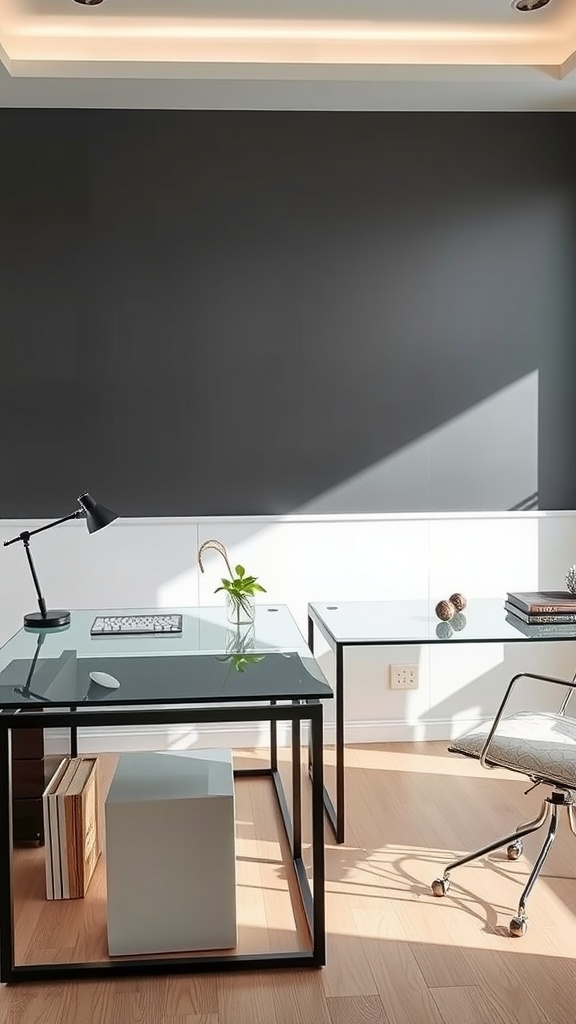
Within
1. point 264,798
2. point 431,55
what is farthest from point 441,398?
point 264,798

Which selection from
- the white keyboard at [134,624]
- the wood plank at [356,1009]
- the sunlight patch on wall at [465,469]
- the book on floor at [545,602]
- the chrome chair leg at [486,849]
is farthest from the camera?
the sunlight patch on wall at [465,469]

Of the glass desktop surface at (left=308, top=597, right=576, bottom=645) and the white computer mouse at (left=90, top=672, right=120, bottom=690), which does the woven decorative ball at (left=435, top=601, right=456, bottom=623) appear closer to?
the glass desktop surface at (left=308, top=597, right=576, bottom=645)

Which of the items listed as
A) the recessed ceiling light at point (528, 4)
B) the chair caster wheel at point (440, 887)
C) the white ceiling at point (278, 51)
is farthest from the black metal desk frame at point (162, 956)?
the recessed ceiling light at point (528, 4)

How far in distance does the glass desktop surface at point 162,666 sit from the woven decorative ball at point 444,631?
1.50 feet

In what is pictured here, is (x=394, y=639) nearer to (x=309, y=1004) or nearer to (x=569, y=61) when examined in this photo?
(x=309, y=1004)

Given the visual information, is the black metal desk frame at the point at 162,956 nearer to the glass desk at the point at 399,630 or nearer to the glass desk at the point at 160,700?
the glass desk at the point at 160,700

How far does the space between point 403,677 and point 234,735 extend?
77cm

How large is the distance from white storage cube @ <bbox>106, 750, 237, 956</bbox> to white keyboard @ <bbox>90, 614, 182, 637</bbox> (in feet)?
1.91

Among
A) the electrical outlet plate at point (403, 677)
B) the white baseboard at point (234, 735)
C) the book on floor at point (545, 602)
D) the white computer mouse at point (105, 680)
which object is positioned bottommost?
the white baseboard at point (234, 735)

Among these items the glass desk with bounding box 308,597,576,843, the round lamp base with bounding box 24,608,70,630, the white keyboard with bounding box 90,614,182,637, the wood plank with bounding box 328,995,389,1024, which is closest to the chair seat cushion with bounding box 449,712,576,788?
the glass desk with bounding box 308,597,576,843

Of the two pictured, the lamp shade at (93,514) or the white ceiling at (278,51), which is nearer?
the lamp shade at (93,514)

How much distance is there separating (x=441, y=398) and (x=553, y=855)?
1.94 metres

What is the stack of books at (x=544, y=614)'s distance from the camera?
120 inches

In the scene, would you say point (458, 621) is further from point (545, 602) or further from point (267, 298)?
point (267, 298)
